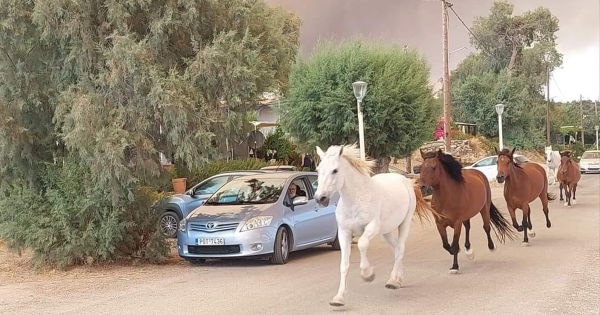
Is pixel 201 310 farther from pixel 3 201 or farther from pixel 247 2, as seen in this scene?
pixel 247 2

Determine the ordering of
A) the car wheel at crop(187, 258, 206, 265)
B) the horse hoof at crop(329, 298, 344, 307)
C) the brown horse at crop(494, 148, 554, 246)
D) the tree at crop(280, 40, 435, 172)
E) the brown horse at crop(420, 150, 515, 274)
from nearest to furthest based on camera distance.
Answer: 1. the horse hoof at crop(329, 298, 344, 307)
2. the brown horse at crop(420, 150, 515, 274)
3. the car wheel at crop(187, 258, 206, 265)
4. the brown horse at crop(494, 148, 554, 246)
5. the tree at crop(280, 40, 435, 172)

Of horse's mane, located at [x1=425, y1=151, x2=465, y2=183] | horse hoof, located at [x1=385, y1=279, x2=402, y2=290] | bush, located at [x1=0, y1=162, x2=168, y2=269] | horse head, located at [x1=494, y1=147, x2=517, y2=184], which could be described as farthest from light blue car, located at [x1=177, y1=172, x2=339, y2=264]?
horse head, located at [x1=494, y1=147, x2=517, y2=184]

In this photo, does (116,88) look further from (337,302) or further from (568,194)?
(568,194)

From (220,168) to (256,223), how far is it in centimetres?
1588

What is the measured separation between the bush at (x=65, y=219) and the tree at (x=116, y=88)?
0.04 metres

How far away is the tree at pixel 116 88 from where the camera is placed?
37.2 feet

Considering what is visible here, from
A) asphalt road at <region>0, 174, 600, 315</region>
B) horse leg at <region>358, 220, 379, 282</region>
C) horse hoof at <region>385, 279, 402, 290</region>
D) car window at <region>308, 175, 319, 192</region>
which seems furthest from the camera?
car window at <region>308, 175, 319, 192</region>

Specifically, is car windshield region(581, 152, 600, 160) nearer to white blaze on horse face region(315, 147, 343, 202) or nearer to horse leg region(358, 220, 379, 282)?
horse leg region(358, 220, 379, 282)

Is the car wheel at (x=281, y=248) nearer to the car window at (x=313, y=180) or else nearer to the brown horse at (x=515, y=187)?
the car window at (x=313, y=180)

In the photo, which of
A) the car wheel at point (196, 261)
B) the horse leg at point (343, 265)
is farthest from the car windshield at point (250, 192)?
the horse leg at point (343, 265)

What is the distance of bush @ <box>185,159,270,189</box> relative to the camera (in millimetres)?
26875

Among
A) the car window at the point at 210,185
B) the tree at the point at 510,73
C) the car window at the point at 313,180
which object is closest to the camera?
the car window at the point at 313,180

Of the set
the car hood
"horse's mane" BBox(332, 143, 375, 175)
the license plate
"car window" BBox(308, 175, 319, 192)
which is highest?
"horse's mane" BBox(332, 143, 375, 175)

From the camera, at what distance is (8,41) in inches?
470
